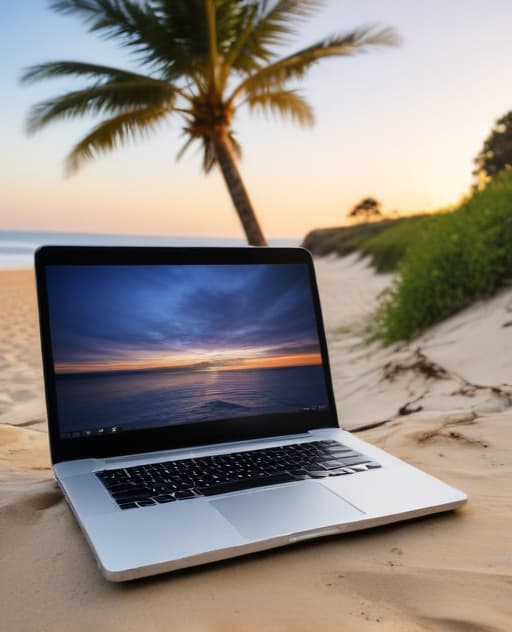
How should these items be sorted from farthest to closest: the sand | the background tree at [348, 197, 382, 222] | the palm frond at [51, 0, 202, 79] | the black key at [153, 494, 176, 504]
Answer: the background tree at [348, 197, 382, 222] < the palm frond at [51, 0, 202, 79] < the black key at [153, 494, 176, 504] < the sand

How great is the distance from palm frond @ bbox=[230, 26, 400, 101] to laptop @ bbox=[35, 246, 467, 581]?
8681mm

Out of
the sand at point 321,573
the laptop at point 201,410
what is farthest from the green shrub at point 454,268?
the laptop at point 201,410

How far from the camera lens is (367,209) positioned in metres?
38.8

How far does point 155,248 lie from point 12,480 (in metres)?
0.77

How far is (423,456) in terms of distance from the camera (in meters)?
1.88

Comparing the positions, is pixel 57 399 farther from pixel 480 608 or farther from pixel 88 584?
pixel 480 608

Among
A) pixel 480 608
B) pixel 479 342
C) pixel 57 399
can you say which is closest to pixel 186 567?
pixel 480 608

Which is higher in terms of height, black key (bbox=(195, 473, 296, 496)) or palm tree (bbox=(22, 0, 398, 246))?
palm tree (bbox=(22, 0, 398, 246))

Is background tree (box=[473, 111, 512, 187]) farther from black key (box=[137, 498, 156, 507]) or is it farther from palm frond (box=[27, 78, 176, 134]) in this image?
black key (box=[137, 498, 156, 507])

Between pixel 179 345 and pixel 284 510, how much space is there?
0.62m

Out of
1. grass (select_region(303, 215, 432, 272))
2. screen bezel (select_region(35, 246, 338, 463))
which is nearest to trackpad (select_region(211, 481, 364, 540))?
screen bezel (select_region(35, 246, 338, 463))

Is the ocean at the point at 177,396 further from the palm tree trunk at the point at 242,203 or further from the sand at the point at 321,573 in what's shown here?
the palm tree trunk at the point at 242,203

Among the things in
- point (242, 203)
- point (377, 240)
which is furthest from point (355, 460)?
point (377, 240)

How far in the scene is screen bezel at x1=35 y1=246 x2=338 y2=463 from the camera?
5.06ft
